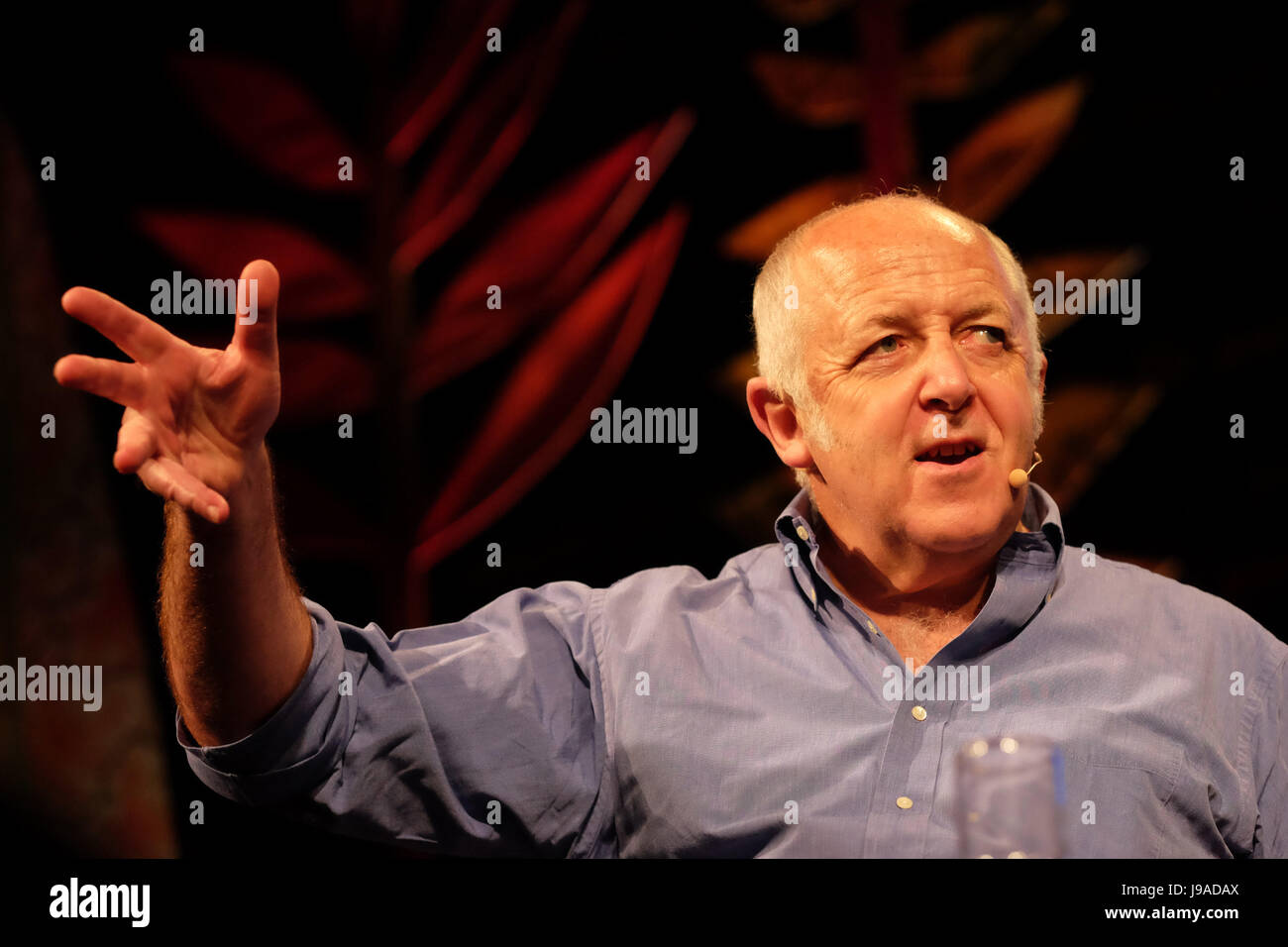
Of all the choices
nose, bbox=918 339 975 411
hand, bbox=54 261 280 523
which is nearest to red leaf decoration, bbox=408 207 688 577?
nose, bbox=918 339 975 411

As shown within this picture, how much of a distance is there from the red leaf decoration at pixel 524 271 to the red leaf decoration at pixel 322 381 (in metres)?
0.11

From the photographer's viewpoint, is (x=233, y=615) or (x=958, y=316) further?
(x=958, y=316)

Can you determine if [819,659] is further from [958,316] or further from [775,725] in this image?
[958,316]

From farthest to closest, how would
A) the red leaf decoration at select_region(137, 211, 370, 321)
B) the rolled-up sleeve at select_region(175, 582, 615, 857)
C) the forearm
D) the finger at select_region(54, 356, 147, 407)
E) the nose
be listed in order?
1. the red leaf decoration at select_region(137, 211, 370, 321)
2. the nose
3. the rolled-up sleeve at select_region(175, 582, 615, 857)
4. the forearm
5. the finger at select_region(54, 356, 147, 407)

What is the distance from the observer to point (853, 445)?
5.42 ft

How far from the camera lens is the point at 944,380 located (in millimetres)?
1570

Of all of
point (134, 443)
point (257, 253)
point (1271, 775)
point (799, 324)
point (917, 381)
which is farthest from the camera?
point (257, 253)

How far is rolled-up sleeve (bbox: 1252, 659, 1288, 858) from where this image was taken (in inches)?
58.6

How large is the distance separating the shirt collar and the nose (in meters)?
0.23

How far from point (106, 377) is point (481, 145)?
51.1 inches

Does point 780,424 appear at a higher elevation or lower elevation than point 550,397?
lower

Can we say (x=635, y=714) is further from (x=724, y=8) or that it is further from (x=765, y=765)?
(x=724, y=8)

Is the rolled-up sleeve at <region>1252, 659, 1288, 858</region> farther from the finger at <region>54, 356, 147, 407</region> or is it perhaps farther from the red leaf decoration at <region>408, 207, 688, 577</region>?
the finger at <region>54, 356, 147, 407</region>

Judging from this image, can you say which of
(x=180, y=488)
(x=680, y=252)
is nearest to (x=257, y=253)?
(x=680, y=252)
